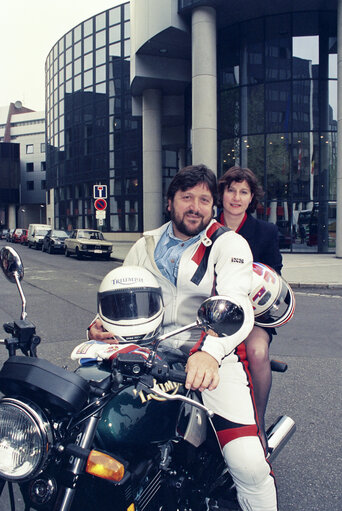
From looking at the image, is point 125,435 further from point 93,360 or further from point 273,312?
point 273,312

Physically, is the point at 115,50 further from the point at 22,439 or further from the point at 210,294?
the point at 22,439

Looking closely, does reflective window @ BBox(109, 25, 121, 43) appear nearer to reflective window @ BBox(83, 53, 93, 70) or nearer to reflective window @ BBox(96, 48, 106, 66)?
reflective window @ BBox(96, 48, 106, 66)

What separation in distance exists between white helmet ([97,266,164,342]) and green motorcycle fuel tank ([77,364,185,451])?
0.68 ft

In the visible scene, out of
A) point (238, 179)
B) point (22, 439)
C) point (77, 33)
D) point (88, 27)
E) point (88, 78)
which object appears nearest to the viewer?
point (22, 439)

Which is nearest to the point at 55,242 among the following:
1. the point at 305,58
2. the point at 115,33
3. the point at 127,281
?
the point at 305,58

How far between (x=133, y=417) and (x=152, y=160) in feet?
97.7

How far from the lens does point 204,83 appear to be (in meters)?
21.5

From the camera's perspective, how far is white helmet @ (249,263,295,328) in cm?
291

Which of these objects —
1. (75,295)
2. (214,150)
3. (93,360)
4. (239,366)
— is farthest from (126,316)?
(214,150)

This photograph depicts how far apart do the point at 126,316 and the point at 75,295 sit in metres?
9.32

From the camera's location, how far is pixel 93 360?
198cm

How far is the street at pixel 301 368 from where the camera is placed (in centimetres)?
315

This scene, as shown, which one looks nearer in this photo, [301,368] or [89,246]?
[301,368]

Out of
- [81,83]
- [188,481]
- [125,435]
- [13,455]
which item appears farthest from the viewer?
[81,83]
